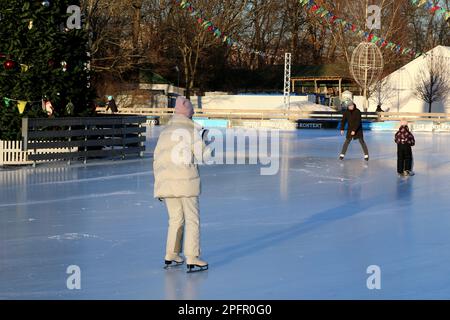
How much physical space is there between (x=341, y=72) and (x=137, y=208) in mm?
43632

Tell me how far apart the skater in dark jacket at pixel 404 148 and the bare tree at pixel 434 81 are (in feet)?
105

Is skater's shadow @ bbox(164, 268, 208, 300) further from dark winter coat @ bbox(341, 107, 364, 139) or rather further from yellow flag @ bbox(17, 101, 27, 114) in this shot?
dark winter coat @ bbox(341, 107, 364, 139)

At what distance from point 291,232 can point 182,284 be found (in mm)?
2774

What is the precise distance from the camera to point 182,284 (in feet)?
22.0

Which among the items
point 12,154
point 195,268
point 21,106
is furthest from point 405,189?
point 21,106

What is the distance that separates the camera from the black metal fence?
16609 mm

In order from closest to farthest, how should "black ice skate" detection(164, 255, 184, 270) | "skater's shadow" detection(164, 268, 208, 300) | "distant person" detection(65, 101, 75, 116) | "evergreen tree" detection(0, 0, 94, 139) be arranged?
1. "skater's shadow" detection(164, 268, 208, 300)
2. "black ice skate" detection(164, 255, 184, 270)
3. "evergreen tree" detection(0, 0, 94, 139)
4. "distant person" detection(65, 101, 75, 116)

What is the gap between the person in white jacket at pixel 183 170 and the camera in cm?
689

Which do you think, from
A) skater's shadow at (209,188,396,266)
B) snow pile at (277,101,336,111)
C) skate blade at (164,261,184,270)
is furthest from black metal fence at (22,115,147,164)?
snow pile at (277,101,336,111)

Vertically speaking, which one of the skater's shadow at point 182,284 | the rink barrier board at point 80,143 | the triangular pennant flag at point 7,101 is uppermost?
the triangular pennant flag at point 7,101

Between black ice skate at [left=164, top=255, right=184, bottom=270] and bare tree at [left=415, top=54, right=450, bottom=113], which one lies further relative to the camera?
bare tree at [left=415, top=54, right=450, bottom=113]

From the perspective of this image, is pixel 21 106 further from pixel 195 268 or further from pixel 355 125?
pixel 195 268

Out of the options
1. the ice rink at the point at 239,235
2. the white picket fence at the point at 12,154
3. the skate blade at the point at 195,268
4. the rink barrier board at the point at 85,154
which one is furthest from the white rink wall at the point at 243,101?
the skate blade at the point at 195,268

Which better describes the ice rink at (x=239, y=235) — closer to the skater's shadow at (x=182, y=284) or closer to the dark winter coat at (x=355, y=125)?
the skater's shadow at (x=182, y=284)
